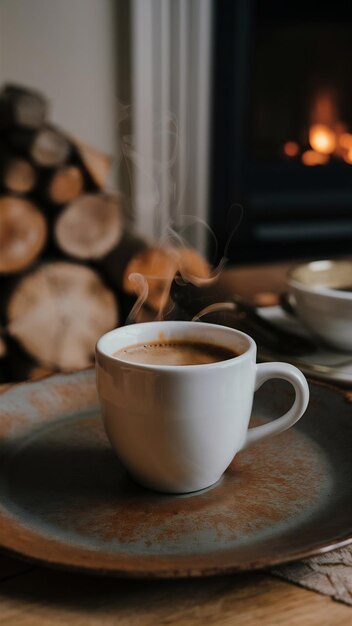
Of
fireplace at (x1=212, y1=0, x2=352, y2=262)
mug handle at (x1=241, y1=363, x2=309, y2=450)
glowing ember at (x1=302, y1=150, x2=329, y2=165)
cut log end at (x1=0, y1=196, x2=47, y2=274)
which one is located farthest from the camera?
glowing ember at (x1=302, y1=150, x2=329, y2=165)

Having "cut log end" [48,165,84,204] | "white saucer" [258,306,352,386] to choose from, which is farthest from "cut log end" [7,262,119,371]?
"white saucer" [258,306,352,386]

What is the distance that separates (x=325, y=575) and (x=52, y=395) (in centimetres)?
30

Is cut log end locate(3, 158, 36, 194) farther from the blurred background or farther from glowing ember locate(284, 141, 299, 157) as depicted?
glowing ember locate(284, 141, 299, 157)

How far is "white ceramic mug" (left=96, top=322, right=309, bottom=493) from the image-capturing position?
47 cm

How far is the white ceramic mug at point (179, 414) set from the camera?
47cm

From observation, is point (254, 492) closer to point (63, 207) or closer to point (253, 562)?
point (253, 562)

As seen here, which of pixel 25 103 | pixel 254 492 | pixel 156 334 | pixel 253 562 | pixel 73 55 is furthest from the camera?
pixel 73 55

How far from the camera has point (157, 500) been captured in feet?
1.56

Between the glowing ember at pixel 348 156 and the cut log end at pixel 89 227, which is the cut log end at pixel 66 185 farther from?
the glowing ember at pixel 348 156

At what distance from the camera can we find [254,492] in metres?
0.48

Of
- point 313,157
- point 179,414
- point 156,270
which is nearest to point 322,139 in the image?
point 313,157

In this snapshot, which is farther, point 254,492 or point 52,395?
point 52,395

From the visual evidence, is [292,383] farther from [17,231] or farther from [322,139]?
[322,139]

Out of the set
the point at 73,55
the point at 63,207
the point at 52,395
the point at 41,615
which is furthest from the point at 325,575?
the point at 73,55
